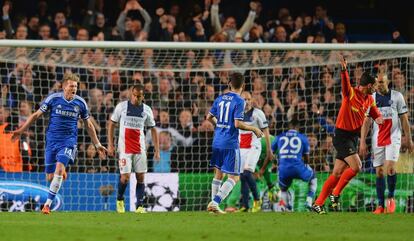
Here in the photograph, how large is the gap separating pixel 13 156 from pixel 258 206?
466 cm

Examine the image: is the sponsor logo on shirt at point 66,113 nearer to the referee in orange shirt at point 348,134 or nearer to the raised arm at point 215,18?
the referee in orange shirt at point 348,134

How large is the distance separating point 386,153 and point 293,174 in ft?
7.09

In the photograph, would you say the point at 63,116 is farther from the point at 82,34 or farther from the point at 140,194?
the point at 82,34

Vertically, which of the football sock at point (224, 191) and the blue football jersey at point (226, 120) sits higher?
the blue football jersey at point (226, 120)

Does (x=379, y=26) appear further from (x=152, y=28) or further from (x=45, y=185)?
(x=45, y=185)

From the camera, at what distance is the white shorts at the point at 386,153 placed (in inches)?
683

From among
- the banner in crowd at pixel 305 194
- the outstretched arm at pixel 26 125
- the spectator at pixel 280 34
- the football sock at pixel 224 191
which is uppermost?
the spectator at pixel 280 34

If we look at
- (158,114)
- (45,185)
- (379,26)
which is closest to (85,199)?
(45,185)

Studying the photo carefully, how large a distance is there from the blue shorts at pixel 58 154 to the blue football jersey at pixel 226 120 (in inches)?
88.1

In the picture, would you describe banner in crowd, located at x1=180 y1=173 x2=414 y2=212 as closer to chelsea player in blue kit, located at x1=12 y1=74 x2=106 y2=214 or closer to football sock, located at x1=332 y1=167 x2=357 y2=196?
chelsea player in blue kit, located at x1=12 y1=74 x2=106 y2=214

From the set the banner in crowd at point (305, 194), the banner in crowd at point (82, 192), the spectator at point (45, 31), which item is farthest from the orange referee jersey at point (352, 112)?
the spectator at point (45, 31)

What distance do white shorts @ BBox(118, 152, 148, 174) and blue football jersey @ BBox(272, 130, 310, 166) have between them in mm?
3286

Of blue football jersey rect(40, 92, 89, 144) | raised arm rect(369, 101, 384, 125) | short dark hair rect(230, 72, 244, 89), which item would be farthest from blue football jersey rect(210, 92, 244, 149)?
raised arm rect(369, 101, 384, 125)

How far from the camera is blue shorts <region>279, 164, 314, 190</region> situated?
742 inches
